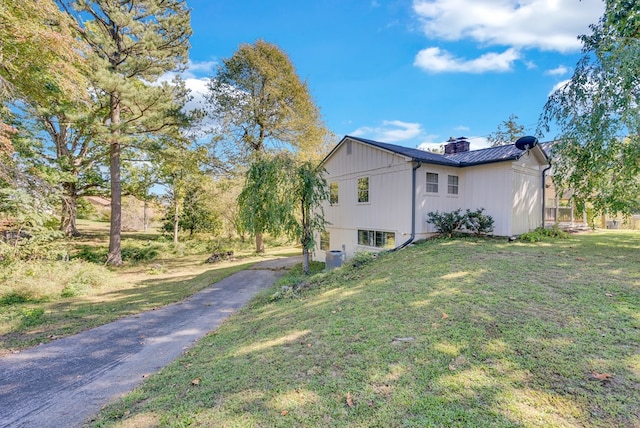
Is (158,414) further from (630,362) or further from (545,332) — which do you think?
(630,362)

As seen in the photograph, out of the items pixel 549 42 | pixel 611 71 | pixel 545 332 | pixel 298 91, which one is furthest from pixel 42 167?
pixel 549 42

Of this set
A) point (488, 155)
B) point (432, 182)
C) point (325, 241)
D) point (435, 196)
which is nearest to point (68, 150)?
point (325, 241)

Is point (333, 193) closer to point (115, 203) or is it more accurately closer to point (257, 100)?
point (257, 100)

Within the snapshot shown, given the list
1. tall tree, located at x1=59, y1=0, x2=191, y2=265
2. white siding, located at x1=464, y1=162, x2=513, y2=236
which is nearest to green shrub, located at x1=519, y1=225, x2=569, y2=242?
white siding, located at x1=464, y1=162, x2=513, y2=236

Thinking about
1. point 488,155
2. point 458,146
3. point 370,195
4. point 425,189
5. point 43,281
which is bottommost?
point 43,281

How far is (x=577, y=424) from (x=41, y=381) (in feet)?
18.9

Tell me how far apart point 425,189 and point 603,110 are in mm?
5269

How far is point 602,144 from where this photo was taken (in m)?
7.52

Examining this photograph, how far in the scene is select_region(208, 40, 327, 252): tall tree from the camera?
18.1 metres

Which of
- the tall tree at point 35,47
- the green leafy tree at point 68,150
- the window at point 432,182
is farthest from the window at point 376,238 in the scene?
the green leafy tree at point 68,150

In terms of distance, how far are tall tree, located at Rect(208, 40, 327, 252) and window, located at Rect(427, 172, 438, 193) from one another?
10.3 metres

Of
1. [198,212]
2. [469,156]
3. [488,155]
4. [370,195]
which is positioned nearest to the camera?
[488,155]

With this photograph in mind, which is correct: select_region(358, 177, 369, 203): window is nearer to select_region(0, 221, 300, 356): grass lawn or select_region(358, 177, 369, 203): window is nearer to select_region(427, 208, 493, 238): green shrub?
select_region(427, 208, 493, 238): green shrub

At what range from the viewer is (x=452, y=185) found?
40.1 ft
